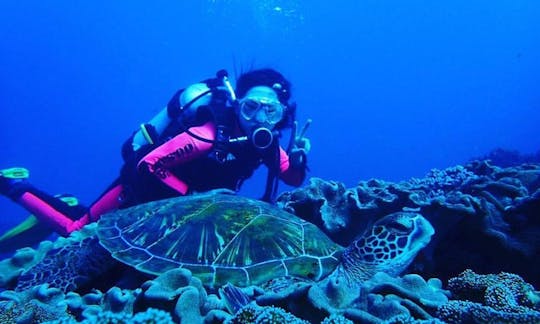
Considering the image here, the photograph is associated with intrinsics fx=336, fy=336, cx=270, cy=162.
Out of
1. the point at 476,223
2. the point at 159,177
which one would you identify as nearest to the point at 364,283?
the point at 476,223

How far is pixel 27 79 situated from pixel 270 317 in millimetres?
128676

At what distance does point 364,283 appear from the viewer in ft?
6.70

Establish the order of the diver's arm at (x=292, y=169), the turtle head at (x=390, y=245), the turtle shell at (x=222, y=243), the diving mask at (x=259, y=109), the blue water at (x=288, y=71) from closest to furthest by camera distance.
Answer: the turtle head at (x=390, y=245) < the turtle shell at (x=222, y=243) < the diving mask at (x=259, y=109) < the diver's arm at (x=292, y=169) < the blue water at (x=288, y=71)

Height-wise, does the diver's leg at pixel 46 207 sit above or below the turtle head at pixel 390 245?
below

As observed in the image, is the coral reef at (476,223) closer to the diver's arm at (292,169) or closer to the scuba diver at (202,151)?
the scuba diver at (202,151)

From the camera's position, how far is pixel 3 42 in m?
99.2

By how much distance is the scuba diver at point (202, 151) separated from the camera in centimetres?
501

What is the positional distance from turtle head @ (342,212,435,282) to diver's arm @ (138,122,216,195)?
118 inches

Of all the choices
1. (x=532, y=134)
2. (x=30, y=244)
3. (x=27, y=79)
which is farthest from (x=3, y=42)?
(x=532, y=134)

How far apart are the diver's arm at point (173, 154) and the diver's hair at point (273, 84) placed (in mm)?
1422

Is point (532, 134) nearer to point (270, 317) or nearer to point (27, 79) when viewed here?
point (270, 317)

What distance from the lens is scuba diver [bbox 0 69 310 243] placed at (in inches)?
197

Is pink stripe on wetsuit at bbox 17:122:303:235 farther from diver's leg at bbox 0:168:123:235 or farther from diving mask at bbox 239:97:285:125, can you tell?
diving mask at bbox 239:97:285:125

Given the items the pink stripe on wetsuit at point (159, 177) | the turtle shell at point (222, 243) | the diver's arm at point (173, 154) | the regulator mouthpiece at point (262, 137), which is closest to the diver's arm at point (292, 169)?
the pink stripe on wetsuit at point (159, 177)
